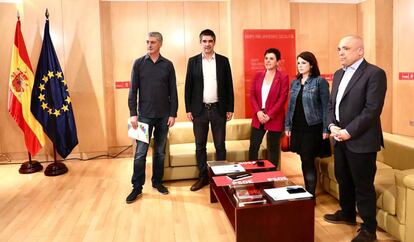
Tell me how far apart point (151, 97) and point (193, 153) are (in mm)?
870

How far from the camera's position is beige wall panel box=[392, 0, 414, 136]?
5410mm

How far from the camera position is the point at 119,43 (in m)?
5.27

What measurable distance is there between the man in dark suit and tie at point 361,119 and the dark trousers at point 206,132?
1317 millimetres

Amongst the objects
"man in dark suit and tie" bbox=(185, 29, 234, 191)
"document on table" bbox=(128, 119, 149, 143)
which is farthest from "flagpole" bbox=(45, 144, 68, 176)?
"man in dark suit and tie" bbox=(185, 29, 234, 191)

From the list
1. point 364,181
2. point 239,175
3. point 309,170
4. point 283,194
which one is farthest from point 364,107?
point 239,175

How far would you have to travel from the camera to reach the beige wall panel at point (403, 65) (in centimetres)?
541

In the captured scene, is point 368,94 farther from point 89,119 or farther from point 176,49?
point 89,119

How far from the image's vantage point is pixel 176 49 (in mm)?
5391

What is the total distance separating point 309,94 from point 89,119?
347 centimetres

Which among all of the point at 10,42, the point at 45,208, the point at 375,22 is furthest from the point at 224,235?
the point at 375,22

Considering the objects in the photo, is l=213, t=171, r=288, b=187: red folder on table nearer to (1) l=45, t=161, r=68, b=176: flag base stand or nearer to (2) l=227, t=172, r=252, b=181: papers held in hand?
(2) l=227, t=172, r=252, b=181: papers held in hand

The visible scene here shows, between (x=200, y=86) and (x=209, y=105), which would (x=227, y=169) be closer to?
(x=209, y=105)

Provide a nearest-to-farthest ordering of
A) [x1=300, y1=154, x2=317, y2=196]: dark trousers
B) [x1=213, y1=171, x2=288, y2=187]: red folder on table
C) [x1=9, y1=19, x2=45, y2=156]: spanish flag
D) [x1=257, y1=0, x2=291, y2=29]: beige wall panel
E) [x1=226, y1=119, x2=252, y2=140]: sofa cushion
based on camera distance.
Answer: [x1=213, y1=171, x2=288, y2=187]: red folder on table → [x1=300, y1=154, x2=317, y2=196]: dark trousers → [x1=226, y1=119, x2=252, y2=140]: sofa cushion → [x1=9, y1=19, x2=45, y2=156]: spanish flag → [x1=257, y1=0, x2=291, y2=29]: beige wall panel

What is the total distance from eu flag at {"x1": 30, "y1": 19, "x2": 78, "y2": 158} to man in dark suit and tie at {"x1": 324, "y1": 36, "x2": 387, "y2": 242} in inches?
137
